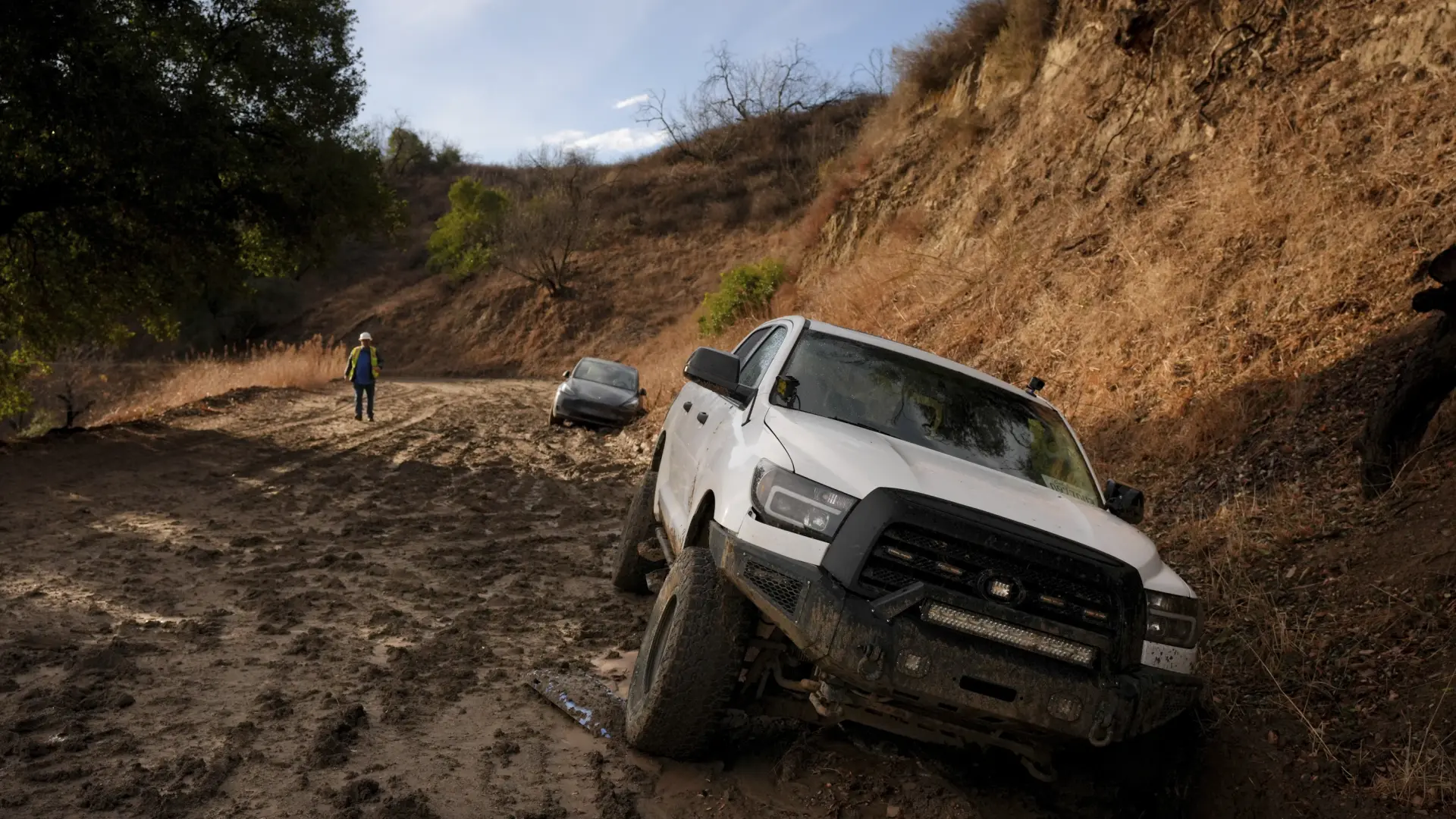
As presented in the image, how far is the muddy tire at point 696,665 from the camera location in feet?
13.3

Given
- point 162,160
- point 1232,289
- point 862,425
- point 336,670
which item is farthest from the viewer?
point 162,160

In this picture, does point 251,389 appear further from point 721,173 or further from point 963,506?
point 721,173

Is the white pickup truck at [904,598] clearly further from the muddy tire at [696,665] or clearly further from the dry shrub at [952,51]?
the dry shrub at [952,51]

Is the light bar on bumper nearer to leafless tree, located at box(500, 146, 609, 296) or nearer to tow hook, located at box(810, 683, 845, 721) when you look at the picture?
tow hook, located at box(810, 683, 845, 721)

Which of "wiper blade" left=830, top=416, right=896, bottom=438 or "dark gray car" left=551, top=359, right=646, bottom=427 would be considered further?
"dark gray car" left=551, top=359, right=646, bottom=427

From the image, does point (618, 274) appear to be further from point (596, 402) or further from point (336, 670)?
point (336, 670)

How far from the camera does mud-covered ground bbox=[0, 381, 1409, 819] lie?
12.9ft

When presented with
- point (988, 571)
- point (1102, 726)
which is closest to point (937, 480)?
point (988, 571)

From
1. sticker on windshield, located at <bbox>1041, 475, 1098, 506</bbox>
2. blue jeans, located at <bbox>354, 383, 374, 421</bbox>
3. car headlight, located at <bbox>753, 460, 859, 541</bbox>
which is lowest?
blue jeans, located at <bbox>354, 383, 374, 421</bbox>

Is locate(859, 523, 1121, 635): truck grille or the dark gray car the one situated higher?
locate(859, 523, 1121, 635): truck grille

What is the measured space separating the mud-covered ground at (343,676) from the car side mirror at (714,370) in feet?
5.30

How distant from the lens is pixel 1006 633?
363cm

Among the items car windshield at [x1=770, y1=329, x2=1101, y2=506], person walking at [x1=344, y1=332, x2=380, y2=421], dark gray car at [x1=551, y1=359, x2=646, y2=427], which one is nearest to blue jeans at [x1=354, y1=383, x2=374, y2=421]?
person walking at [x1=344, y1=332, x2=380, y2=421]

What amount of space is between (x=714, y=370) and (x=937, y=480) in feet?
4.57
